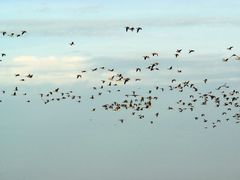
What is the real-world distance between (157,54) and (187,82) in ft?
40.6

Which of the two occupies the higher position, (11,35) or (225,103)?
(11,35)

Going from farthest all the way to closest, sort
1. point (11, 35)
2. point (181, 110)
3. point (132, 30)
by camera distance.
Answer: point (181, 110) < point (132, 30) < point (11, 35)

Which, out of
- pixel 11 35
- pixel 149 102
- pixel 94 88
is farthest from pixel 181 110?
pixel 11 35

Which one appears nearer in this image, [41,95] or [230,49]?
[230,49]

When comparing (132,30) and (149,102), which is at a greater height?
(132,30)

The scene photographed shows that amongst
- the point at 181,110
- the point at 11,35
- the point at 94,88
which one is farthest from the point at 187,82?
the point at 11,35

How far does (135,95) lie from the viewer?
113 m

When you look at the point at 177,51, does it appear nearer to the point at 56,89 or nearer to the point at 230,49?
the point at 230,49

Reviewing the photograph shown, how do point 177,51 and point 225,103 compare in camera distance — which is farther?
point 225,103

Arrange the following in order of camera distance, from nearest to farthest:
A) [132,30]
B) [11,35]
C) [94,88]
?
[11,35] < [132,30] < [94,88]

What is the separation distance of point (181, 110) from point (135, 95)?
826cm

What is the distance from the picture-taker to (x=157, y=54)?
103 m

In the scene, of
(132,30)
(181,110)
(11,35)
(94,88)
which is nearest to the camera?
(11,35)

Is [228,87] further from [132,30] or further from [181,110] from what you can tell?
[132,30]
